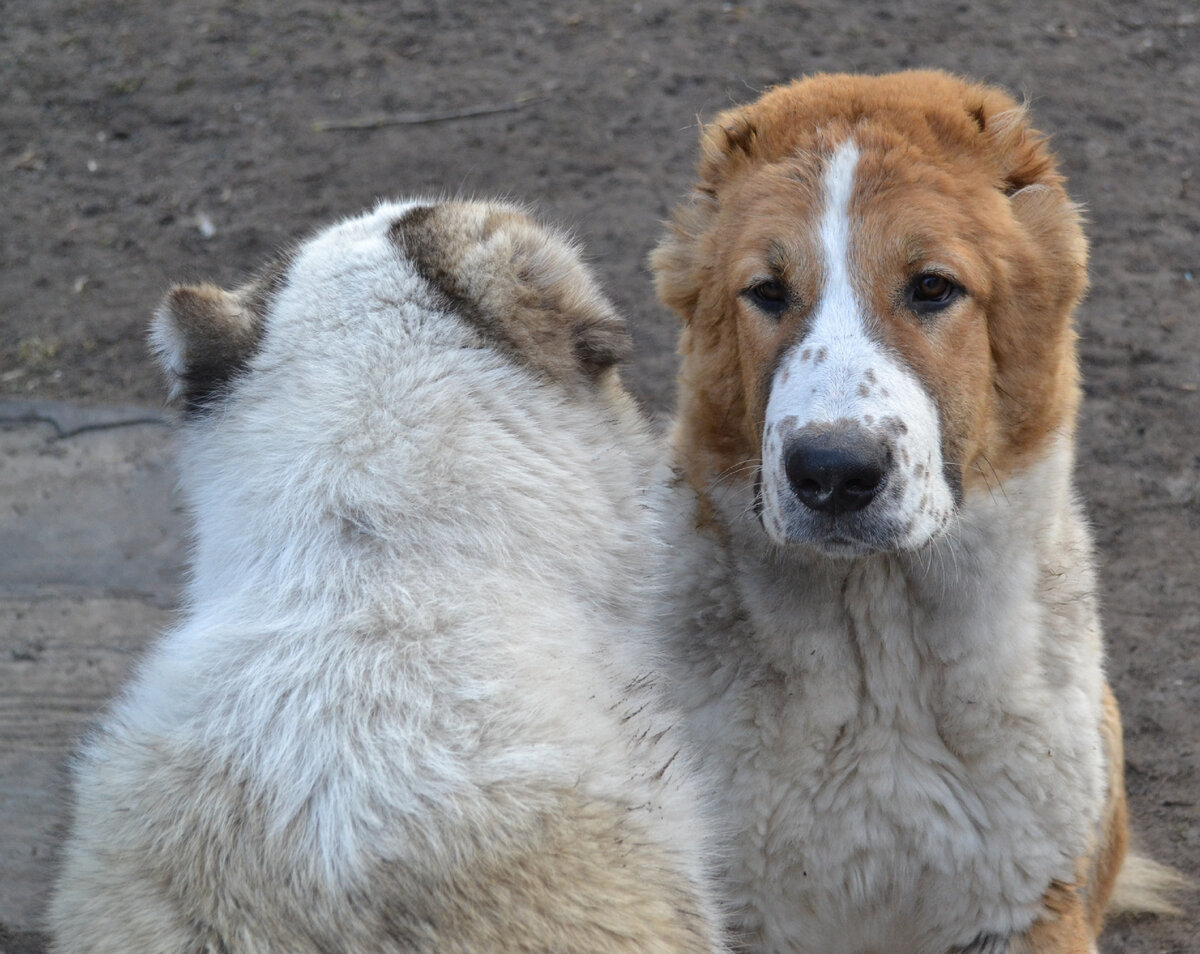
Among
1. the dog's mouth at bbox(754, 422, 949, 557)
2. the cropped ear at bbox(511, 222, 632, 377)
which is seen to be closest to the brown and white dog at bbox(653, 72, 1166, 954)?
the dog's mouth at bbox(754, 422, 949, 557)

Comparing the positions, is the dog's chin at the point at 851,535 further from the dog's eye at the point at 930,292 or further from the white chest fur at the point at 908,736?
the dog's eye at the point at 930,292

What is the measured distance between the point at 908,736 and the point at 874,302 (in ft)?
3.25

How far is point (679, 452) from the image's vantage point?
3.10 metres

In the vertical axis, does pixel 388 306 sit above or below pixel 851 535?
above

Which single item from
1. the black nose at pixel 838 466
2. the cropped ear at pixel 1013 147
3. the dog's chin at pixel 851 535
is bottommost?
the dog's chin at pixel 851 535

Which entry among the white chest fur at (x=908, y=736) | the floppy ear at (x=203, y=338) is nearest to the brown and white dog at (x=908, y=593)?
the white chest fur at (x=908, y=736)

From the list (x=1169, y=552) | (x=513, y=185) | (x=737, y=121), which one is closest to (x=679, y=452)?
(x=737, y=121)

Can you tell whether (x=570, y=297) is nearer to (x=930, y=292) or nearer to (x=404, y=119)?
(x=930, y=292)

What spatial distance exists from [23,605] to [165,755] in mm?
2542

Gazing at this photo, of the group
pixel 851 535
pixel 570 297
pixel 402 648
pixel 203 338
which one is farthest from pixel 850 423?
pixel 203 338

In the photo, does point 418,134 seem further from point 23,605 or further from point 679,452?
point 679,452

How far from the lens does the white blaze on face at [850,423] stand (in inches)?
93.7

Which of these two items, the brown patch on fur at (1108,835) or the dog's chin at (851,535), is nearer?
the dog's chin at (851,535)

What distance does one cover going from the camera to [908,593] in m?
2.84
